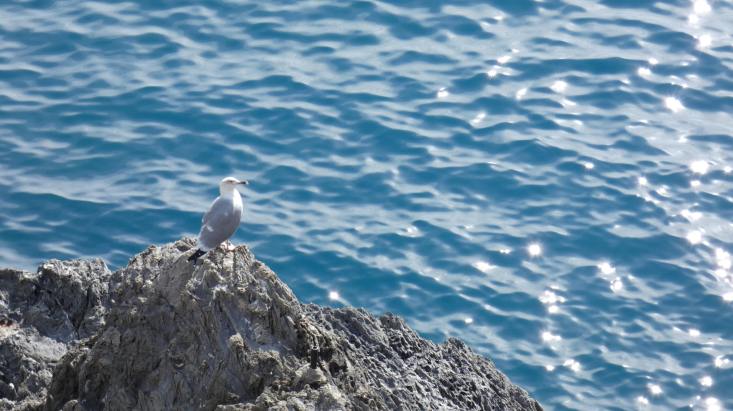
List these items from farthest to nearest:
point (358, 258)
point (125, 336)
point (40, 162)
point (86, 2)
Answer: point (86, 2)
point (40, 162)
point (358, 258)
point (125, 336)

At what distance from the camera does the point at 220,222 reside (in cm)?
597

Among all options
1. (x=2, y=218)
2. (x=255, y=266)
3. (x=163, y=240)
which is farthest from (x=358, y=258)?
(x=255, y=266)

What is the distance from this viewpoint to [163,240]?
10414mm

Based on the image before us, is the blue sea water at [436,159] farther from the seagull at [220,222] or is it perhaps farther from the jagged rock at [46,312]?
the seagull at [220,222]

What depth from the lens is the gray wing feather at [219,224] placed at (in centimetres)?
573

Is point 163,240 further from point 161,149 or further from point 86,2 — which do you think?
point 86,2

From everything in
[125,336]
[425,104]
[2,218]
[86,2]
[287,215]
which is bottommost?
[125,336]

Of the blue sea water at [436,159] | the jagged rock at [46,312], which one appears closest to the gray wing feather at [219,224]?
the jagged rock at [46,312]

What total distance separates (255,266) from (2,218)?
5.80m

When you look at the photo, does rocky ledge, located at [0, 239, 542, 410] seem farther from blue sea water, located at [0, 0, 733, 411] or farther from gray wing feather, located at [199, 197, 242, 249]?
blue sea water, located at [0, 0, 733, 411]

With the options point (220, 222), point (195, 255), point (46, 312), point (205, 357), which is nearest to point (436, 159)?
point (46, 312)

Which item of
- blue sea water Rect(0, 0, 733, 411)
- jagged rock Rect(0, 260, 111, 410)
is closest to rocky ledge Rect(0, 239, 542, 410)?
jagged rock Rect(0, 260, 111, 410)

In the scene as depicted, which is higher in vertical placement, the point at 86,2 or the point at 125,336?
the point at 86,2

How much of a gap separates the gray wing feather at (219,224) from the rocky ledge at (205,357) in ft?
0.28
